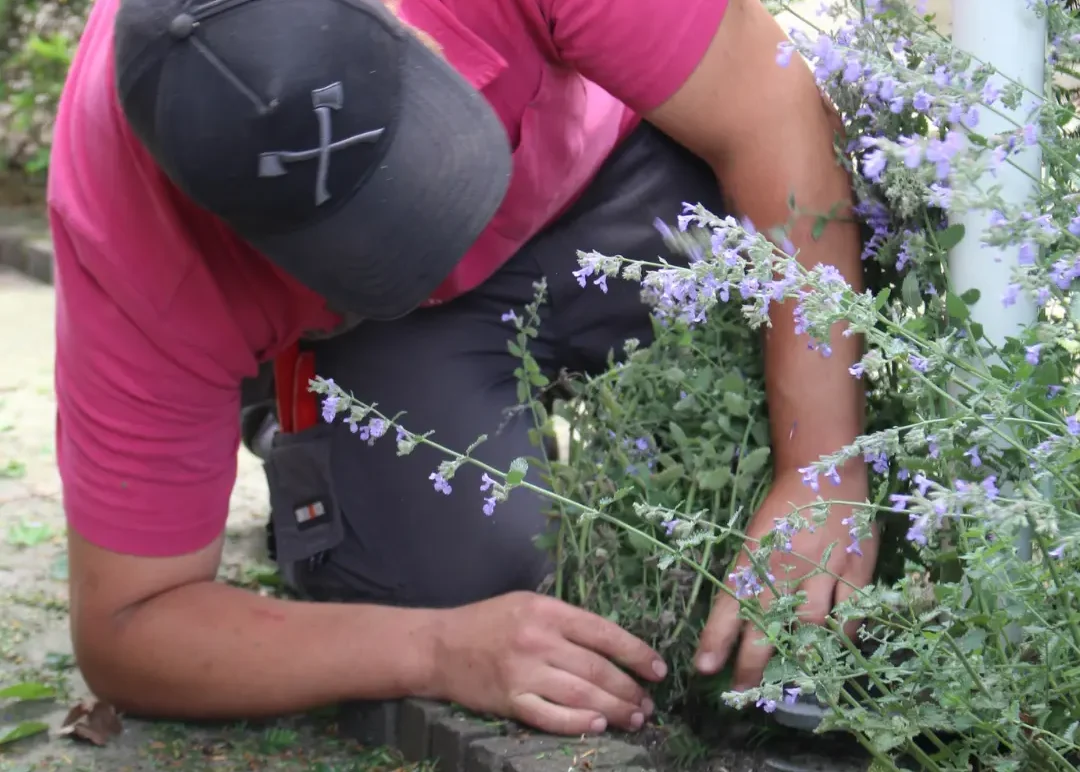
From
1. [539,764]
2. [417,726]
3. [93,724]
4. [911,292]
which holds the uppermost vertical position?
[911,292]

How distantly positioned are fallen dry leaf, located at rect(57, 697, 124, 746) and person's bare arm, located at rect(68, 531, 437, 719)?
0.05 m

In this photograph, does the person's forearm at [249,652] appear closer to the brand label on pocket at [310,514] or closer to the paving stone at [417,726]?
the paving stone at [417,726]

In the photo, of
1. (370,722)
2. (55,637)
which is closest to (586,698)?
(370,722)

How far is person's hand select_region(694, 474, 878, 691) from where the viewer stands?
1.47m

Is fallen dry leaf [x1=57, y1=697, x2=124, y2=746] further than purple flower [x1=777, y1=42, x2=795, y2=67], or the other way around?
fallen dry leaf [x1=57, y1=697, x2=124, y2=746]

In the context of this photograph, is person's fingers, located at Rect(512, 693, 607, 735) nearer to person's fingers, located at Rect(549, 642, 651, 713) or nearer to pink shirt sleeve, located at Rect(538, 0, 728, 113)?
person's fingers, located at Rect(549, 642, 651, 713)

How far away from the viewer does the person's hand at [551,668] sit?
158 centimetres

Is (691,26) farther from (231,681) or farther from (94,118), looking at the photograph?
(231,681)

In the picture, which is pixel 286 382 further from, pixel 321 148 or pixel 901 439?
pixel 901 439

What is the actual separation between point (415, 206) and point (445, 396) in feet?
2.09

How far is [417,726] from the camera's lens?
1.73 meters

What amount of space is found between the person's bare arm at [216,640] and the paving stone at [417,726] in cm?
4

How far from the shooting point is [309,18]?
53.7 inches

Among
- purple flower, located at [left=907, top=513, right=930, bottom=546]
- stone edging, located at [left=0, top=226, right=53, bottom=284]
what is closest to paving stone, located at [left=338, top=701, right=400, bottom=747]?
purple flower, located at [left=907, top=513, right=930, bottom=546]
